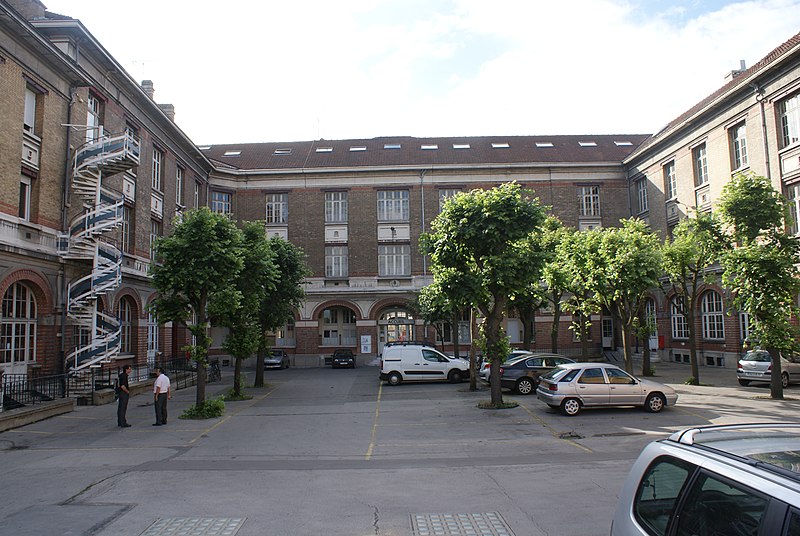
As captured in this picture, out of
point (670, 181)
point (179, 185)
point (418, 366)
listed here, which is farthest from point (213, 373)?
point (670, 181)

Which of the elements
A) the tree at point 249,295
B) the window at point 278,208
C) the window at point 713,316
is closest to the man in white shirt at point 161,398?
the tree at point 249,295

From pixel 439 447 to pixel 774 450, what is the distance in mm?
9686

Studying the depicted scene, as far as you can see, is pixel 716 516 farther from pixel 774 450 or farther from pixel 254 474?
pixel 254 474

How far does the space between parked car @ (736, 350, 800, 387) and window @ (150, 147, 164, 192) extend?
2846 centimetres

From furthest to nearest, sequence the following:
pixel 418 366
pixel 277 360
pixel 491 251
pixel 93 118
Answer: pixel 277 360 < pixel 418 366 < pixel 93 118 < pixel 491 251

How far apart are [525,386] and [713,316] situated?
1610 centimetres

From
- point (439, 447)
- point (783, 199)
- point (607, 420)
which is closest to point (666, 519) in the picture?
point (439, 447)

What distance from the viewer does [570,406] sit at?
15.8 m

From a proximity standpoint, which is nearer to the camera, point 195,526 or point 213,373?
point 195,526

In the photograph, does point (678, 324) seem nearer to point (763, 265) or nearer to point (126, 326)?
point (763, 265)

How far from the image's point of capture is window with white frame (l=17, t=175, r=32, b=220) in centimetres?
1827

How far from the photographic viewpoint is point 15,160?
57.4 feet

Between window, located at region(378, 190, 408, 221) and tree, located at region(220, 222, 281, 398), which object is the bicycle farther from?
window, located at region(378, 190, 408, 221)

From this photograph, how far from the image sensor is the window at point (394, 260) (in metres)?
38.9
